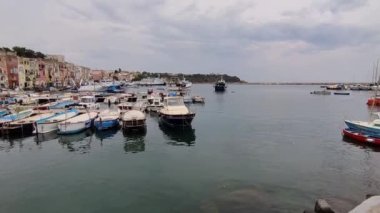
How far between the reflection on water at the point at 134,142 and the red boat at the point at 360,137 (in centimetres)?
2478

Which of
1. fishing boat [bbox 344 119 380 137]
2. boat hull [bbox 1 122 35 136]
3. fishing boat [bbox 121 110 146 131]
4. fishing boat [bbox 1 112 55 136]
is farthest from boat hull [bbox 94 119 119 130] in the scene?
fishing boat [bbox 344 119 380 137]

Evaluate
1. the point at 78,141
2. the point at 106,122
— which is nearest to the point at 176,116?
the point at 106,122

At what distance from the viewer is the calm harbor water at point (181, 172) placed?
18875 mm

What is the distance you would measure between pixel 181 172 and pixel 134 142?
42.1 ft

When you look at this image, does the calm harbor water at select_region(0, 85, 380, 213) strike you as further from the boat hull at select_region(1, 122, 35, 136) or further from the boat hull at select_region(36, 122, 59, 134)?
the boat hull at select_region(1, 122, 35, 136)

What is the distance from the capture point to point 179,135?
132 ft

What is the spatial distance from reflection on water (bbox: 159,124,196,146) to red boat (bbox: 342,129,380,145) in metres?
19.0

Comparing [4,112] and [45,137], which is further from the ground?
[4,112]

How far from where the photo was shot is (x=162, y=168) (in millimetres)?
25812

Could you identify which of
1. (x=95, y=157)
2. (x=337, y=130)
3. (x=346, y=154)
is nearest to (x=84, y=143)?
(x=95, y=157)

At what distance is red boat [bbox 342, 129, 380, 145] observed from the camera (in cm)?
3438

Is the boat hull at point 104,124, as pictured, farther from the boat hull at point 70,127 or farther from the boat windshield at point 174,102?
the boat windshield at point 174,102

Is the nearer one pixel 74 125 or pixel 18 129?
pixel 18 129

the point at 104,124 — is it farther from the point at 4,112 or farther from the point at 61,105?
the point at 61,105
